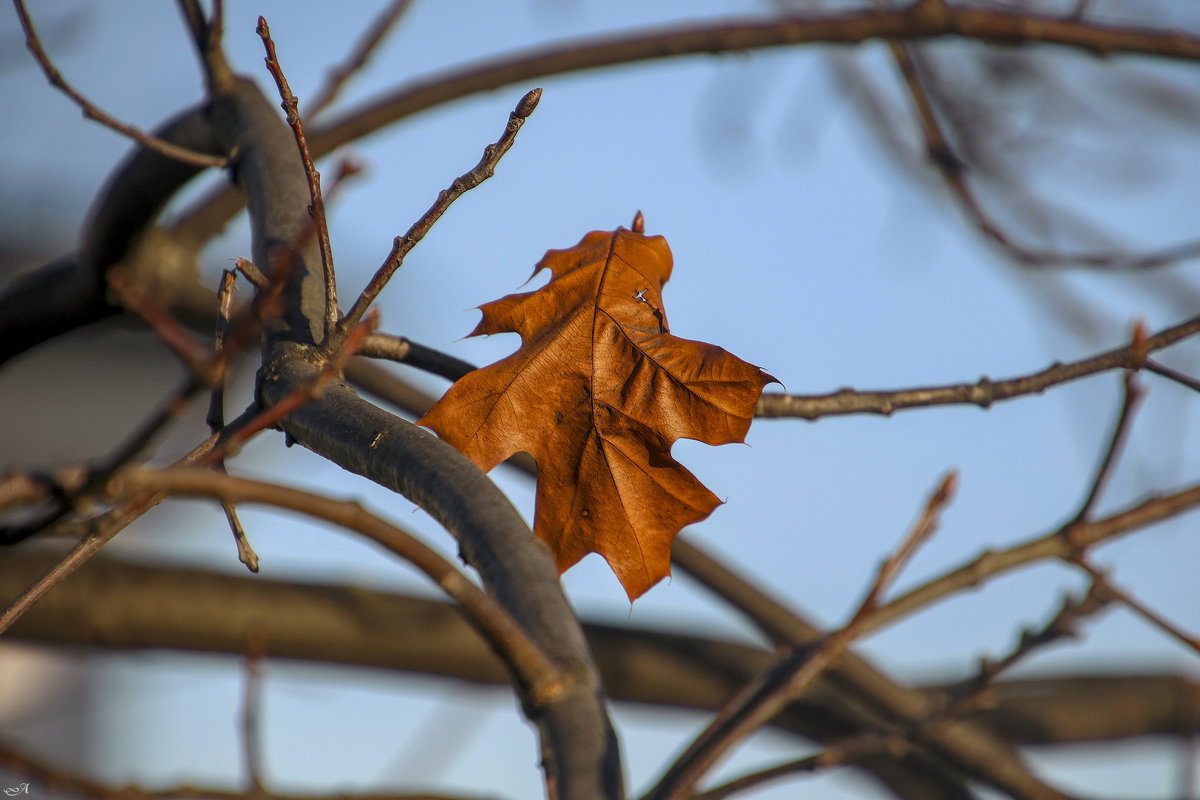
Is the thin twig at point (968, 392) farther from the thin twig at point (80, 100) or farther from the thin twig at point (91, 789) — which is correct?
the thin twig at point (80, 100)

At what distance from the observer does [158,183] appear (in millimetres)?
1364

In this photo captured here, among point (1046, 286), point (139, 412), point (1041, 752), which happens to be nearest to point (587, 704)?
point (1041, 752)

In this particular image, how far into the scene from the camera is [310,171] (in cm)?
65

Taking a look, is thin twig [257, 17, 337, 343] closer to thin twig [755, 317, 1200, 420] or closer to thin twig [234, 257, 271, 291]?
thin twig [234, 257, 271, 291]

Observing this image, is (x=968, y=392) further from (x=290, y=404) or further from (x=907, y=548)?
(x=290, y=404)

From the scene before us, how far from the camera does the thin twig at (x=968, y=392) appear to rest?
91 centimetres

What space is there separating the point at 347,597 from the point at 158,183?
1.02m

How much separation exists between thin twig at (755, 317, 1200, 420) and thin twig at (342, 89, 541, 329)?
0.37 m

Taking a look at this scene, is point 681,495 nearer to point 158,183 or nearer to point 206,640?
point 158,183

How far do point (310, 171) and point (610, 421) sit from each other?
0.34 meters

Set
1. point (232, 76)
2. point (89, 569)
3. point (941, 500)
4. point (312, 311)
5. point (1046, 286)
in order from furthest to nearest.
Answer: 1. point (1046, 286)
2. point (89, 569)
3. point (232, 76)
4. point (941, 500)
5. point (312, 311)

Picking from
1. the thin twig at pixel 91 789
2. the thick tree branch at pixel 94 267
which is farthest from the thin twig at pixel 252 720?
the thick tree branch at pixel 94 267

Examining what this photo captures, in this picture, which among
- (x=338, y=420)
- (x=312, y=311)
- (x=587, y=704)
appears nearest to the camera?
(x=587, y=704)

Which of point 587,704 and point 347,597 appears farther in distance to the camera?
point 347,597
